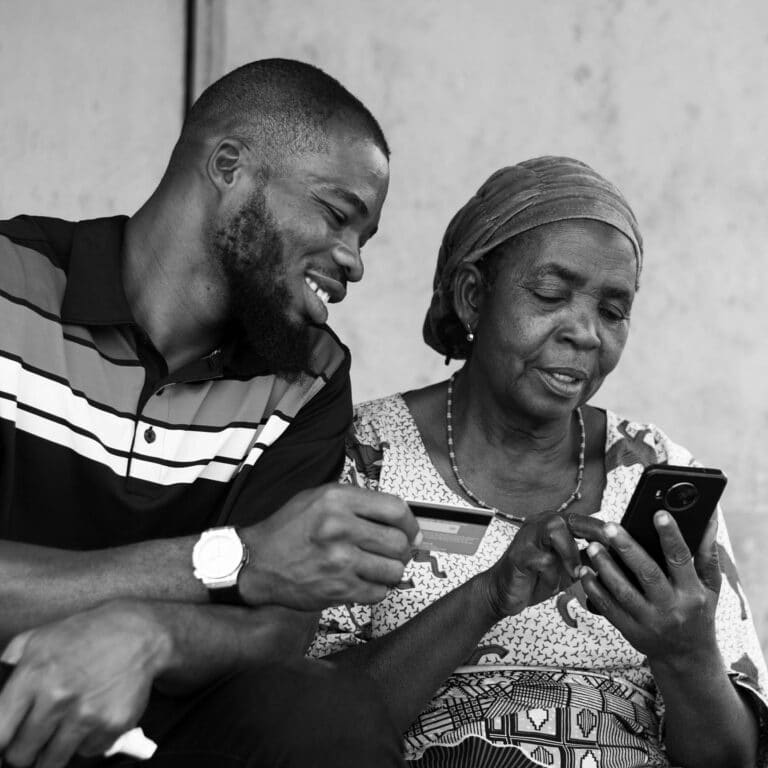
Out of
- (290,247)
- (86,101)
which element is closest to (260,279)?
(290,247)

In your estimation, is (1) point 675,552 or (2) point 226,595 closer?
(2) point 226,595

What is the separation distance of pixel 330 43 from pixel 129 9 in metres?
0.77

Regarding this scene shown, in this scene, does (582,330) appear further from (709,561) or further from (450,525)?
(450,525)

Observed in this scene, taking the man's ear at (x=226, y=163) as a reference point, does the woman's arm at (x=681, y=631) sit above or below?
below

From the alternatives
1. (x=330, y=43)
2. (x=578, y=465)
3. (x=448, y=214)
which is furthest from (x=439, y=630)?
(x=330, y=43)

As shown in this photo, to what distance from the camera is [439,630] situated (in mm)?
2803

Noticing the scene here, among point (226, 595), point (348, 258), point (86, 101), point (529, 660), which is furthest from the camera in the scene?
point (86, 101)

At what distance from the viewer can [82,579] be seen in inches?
87.8

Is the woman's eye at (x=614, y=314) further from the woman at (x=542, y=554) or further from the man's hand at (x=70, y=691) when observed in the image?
the man's hand at (x=70, y=691)

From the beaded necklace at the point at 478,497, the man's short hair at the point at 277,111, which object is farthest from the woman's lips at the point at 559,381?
the man's short hair at the point at 277,111

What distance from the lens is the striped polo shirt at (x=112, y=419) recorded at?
2.55 metres

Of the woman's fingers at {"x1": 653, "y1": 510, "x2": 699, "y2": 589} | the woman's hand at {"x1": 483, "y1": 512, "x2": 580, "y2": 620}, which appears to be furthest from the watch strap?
the woman's fingers at {"x1": 653, "y1": 510, "x2": 699, "y2": 589}

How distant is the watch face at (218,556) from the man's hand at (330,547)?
0.08ft

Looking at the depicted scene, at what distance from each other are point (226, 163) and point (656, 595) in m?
1.39
